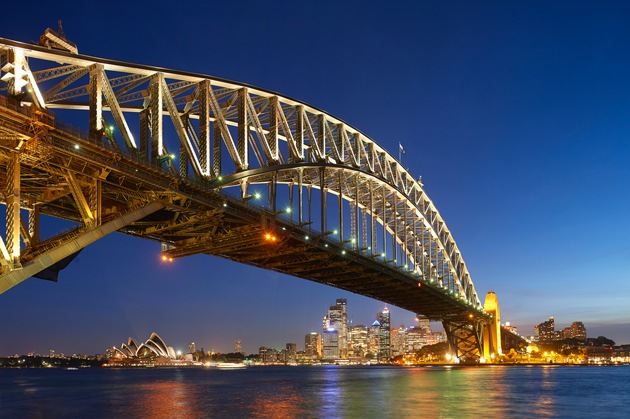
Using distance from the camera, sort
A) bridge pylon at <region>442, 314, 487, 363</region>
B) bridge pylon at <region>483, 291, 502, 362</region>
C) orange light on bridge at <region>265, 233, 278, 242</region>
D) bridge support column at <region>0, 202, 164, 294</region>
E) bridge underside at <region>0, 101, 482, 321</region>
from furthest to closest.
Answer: bridge pylon at <region>483, 291, 502, 362</region> < bridge pylon at <region>442, 314, 487, 363</region> < orange light on bridge at <region>265, 233, 278, 242</region> < bridge underside at <region>0, 101, 482, 321</region> < bridge support column at <region>0, 202, 164, 294</region>

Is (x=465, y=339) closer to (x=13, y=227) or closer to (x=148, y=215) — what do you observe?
(x=148, y=215)

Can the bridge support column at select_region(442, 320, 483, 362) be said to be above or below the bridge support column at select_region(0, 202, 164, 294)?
below

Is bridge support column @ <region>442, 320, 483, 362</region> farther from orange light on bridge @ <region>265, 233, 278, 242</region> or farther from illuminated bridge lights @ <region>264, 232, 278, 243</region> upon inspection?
orange light on bridge @ <region>265, 233, 278, 242</region>

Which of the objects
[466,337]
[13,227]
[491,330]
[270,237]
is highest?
[270,237]

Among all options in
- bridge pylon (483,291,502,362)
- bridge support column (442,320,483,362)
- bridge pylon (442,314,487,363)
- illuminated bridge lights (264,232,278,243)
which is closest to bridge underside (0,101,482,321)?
illuminated bridge lights (264,232,278,243)

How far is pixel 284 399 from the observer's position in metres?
47.7

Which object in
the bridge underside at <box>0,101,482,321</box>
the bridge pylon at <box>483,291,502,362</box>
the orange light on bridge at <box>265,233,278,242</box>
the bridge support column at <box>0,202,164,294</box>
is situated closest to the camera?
the bridge support column at <box>0,202,164,294</box>

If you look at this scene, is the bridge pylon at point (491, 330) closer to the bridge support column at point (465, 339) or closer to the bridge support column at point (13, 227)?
the bridge support column at point (465, 339)

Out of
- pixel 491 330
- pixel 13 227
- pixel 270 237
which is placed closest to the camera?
pixel 13 227

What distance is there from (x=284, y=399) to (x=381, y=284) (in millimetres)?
25502

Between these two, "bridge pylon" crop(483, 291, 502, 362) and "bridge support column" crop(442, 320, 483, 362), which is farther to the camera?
"bridge pylon" crop(483, 291, 502, 362)

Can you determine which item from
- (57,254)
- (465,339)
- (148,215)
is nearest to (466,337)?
(465,339)

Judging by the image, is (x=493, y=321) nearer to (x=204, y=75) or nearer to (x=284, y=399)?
(x=284, y=399)

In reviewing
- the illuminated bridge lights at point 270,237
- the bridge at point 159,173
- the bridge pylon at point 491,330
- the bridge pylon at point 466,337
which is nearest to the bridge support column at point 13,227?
the bridge at point 159,173
